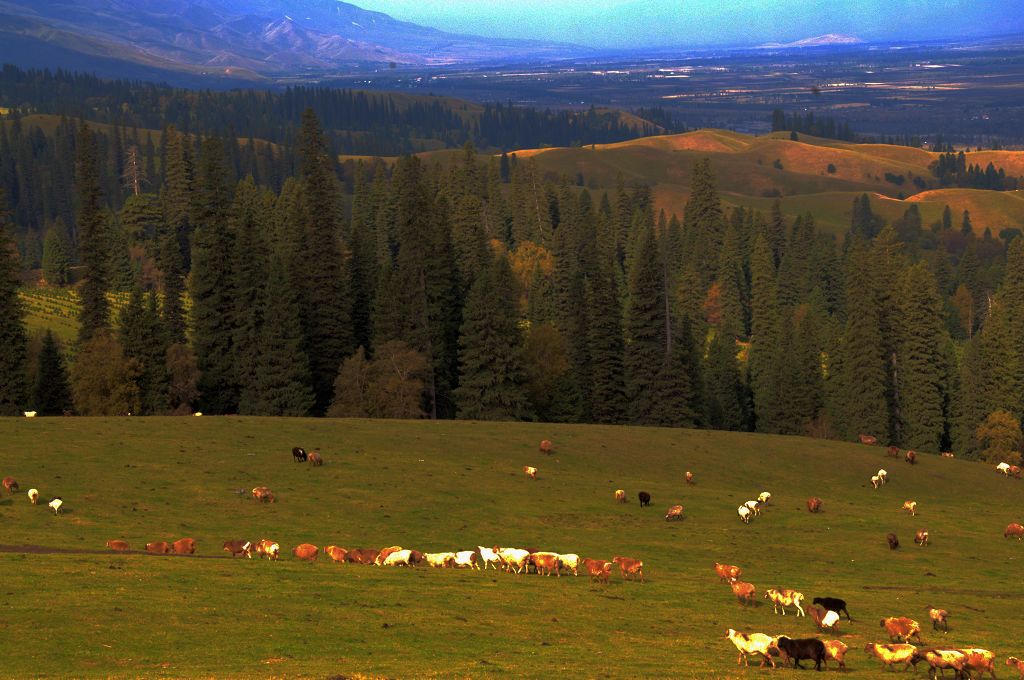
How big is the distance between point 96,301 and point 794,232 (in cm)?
11844

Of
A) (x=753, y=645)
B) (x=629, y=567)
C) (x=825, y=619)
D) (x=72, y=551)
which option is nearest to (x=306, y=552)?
(x=72, y=551)

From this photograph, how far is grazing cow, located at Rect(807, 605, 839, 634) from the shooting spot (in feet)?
108

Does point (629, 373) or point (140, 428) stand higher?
point (140, 428)

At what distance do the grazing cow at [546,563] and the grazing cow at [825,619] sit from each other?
366 inches

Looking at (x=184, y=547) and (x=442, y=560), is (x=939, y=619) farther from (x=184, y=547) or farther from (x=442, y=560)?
(x=184, y=547)

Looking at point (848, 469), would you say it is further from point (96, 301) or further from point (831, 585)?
point (96, 301)

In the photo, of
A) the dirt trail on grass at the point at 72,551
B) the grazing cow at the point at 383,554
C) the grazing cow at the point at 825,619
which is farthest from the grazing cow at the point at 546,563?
the dirt trail on grass at the point at 72,551

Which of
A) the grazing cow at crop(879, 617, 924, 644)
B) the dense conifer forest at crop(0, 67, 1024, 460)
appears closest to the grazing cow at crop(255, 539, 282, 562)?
the grazing cow at crop(879, 617, 924, 644)

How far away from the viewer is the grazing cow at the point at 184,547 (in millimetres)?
39375

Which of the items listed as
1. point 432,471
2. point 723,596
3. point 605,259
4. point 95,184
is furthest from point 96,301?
point 605,259

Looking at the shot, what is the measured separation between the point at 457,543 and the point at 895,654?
2010 centimetres

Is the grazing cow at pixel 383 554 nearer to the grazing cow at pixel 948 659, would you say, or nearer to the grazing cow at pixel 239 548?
the grazing cow at pixel 239 548

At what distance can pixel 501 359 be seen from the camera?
86.6m

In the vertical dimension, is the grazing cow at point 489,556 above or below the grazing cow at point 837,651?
below
